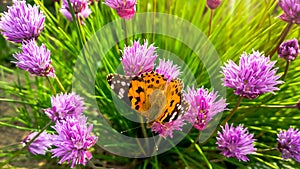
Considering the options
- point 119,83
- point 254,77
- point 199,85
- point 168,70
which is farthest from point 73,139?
point 199,85

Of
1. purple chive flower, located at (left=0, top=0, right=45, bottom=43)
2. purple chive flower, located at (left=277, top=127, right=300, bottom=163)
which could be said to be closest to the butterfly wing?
purple chive flower, located at (left=277, top=127, right=300, bottom=163)

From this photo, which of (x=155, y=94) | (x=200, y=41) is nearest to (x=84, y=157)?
(x=155, y=94)

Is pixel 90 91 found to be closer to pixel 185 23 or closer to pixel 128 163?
pixel 128 163

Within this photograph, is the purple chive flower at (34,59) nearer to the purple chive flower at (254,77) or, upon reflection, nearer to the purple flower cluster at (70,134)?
the purple flower cluster at (70,134)

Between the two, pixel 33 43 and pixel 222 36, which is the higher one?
pixel 222 36

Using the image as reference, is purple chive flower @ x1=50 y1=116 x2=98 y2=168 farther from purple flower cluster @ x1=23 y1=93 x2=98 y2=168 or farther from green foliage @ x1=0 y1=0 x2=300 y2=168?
green foliage @ x1=0 y1=0 x2=300 y2=168

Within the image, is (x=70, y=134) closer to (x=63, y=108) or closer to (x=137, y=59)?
(x=63, y=108)

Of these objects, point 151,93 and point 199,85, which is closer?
point 151,93
